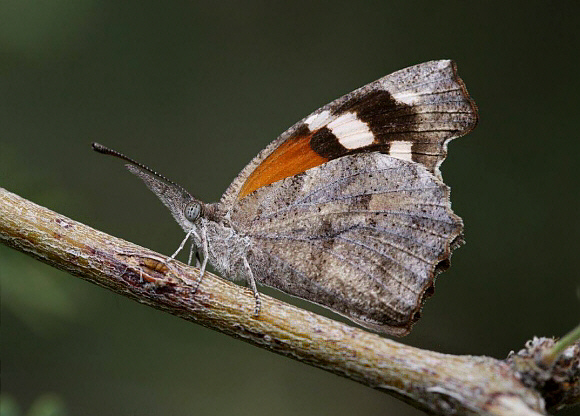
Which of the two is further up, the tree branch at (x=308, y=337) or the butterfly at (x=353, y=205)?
the butterfly at (x=353, y=205)

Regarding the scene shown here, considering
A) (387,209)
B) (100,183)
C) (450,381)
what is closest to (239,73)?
(100,183)

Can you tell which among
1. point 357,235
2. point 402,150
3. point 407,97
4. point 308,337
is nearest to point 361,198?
point 357,235

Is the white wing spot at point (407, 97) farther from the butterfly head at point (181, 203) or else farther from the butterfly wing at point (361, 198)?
the butterfly head at point (181, 203)

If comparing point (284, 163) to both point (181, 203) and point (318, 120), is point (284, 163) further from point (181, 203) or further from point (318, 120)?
point (181, 203)

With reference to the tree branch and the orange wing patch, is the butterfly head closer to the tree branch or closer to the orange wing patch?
the orange wing patch

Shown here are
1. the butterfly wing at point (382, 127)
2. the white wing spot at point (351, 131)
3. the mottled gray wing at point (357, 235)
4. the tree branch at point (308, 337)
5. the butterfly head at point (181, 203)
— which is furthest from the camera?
the white wing spot at point (351, 131)

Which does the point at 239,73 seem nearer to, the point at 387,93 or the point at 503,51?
the point at 503,51

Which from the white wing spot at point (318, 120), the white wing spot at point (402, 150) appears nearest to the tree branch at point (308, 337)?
the white wing spot at point (318, 120)
